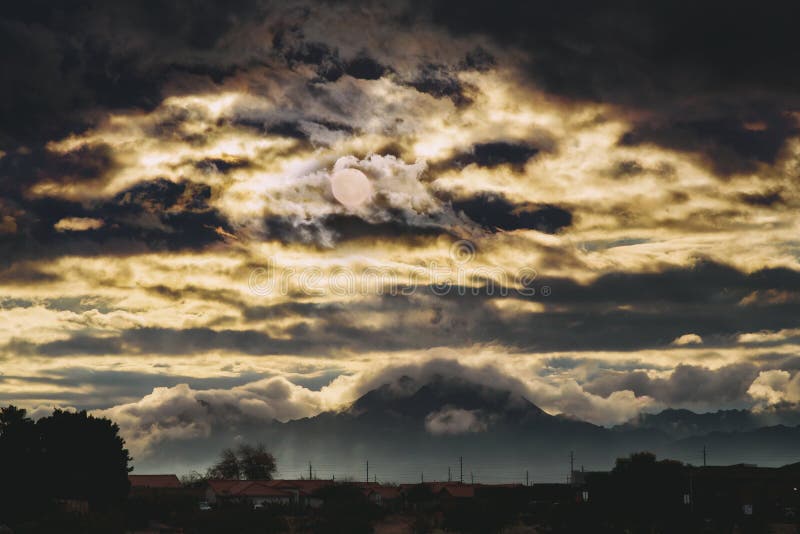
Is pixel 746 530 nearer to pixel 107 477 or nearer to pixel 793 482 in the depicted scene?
pixel 793 482

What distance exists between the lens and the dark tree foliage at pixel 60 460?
329 feet

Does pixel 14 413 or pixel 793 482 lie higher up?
pixel 14 413

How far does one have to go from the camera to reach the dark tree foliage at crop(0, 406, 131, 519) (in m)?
100

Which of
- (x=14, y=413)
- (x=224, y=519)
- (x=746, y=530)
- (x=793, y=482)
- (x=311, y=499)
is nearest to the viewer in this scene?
(x=224, y=519)

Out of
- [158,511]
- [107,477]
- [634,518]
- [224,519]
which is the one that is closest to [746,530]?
[634,518]

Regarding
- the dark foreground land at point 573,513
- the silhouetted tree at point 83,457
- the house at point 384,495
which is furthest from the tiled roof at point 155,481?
the silhouetted tree at point 83,457

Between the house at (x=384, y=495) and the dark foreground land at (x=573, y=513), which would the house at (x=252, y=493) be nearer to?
the house at (x=384, y=495)

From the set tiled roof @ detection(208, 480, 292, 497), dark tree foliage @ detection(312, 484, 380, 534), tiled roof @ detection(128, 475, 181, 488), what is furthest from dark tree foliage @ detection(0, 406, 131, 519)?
tiled roof @ detection(128, 475, 181, 488)

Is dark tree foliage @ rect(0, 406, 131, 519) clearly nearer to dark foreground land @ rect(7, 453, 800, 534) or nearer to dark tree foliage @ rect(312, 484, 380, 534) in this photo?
dark foreground land @ rect(7, 453, 800, 534)

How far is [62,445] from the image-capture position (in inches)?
4417

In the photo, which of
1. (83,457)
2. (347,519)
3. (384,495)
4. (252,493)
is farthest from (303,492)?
(347,519)

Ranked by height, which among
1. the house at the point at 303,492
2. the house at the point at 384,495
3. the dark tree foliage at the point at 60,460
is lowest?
the house at the point at 384,495

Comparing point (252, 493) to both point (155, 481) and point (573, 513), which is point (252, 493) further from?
point (573, 513)

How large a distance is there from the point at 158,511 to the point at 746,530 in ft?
206
